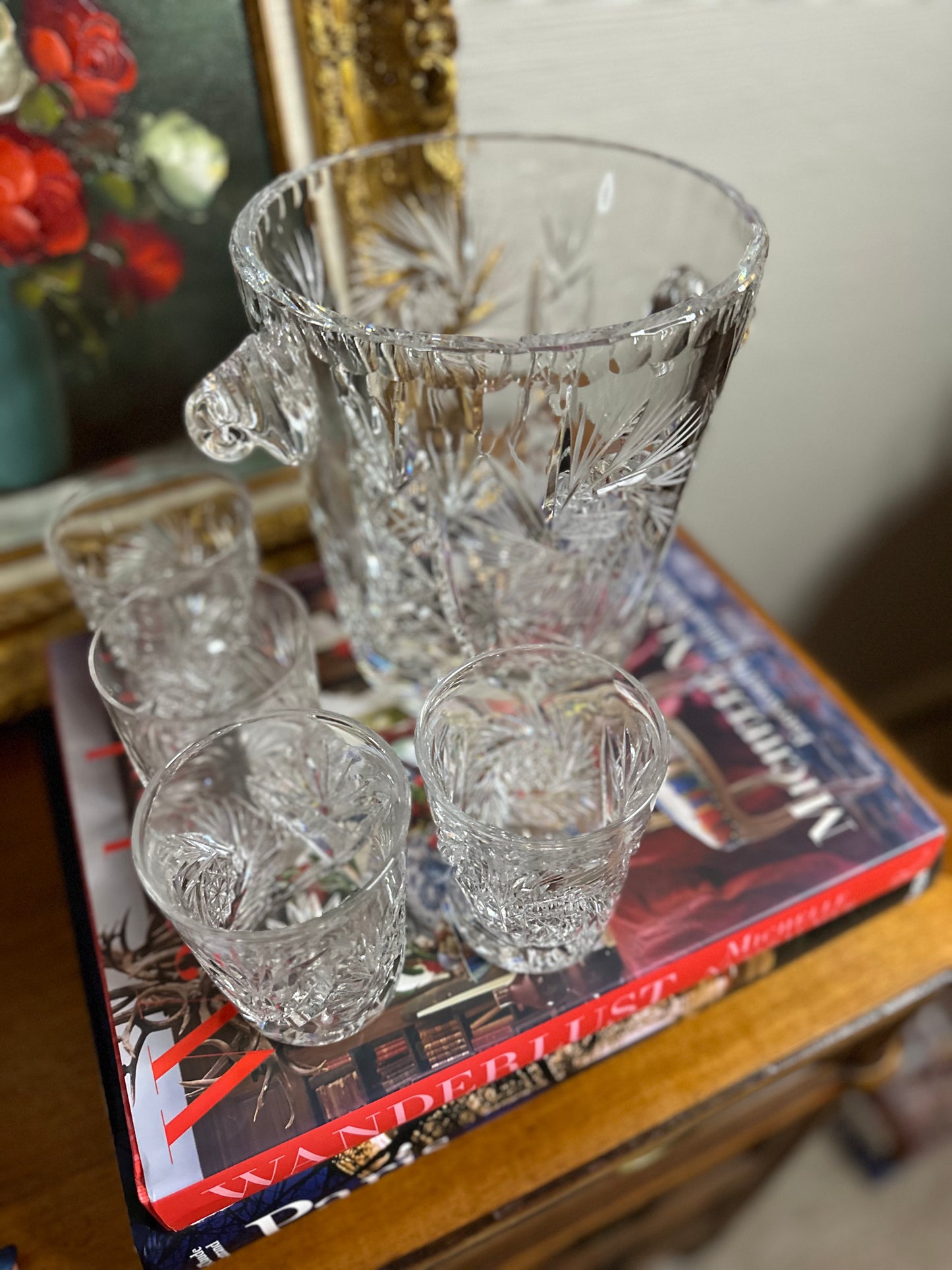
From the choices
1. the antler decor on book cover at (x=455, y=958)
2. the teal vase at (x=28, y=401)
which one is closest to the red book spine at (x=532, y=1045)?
the antler decor on book cover at (x=455, y=958)

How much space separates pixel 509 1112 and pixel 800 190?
1.79ft

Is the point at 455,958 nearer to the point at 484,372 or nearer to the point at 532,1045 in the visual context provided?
the point at 532,1045

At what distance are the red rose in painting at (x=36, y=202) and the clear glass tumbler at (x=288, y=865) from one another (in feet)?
0.75

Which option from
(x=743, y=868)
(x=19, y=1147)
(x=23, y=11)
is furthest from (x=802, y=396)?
(x=19, y=1147)

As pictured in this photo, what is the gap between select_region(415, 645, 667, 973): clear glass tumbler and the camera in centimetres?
33

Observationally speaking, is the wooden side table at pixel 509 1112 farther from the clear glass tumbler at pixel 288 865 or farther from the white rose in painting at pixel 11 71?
the white rose in painting at pixel 11 71

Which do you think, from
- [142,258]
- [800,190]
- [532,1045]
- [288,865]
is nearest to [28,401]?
[142,258]

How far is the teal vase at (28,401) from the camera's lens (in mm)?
428

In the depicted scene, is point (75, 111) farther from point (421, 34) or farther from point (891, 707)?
point (891, 707)

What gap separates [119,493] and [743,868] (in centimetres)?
35

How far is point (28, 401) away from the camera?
45 cm

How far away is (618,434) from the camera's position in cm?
32

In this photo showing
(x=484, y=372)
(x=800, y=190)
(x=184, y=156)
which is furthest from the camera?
(x=800, y=190)

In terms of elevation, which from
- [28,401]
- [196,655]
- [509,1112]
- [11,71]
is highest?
[11,71]
